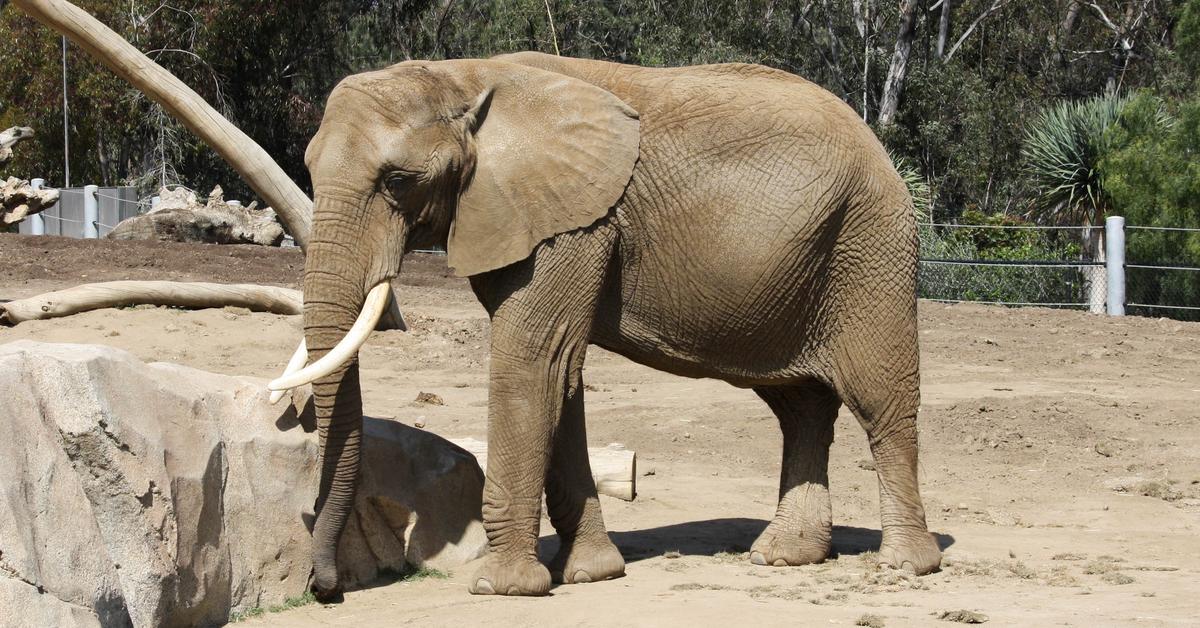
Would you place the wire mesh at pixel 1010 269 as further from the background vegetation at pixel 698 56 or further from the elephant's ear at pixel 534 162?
the elephant's ear at pixel 534 162

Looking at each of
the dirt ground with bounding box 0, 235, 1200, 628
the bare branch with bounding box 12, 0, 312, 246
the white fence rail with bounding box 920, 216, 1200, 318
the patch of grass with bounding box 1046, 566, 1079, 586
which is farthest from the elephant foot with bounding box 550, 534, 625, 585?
the white fence rail with bounding box 920, 216, 1200, 318

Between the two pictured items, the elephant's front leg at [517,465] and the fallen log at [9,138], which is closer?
the elephant's front leg at [517,465]

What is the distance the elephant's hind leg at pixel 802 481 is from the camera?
7.34 m

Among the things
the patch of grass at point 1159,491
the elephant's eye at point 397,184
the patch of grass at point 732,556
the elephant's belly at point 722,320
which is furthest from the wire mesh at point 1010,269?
the elephant's eye at point 397,184

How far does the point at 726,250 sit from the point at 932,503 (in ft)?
10.9

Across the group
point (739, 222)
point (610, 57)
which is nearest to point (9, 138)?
point (739, 222)

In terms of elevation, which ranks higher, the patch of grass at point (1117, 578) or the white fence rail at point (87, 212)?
the white fence rail at point (87, 212)

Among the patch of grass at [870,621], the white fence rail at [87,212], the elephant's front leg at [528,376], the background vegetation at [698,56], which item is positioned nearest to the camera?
the patch of grass at [870,621]

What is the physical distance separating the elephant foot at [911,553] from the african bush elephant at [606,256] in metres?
0.01

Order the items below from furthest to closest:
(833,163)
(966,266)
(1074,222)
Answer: (1074,222) < (966,266) < (833,163)

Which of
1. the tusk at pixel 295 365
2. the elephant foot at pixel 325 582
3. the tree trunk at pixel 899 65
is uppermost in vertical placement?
the tree trunk at pixel 899 65

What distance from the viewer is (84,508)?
5.04 meters

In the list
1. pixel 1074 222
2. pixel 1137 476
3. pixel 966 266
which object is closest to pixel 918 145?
pixel 1074 222

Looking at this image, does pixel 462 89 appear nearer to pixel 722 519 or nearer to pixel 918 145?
pixel 722 519
